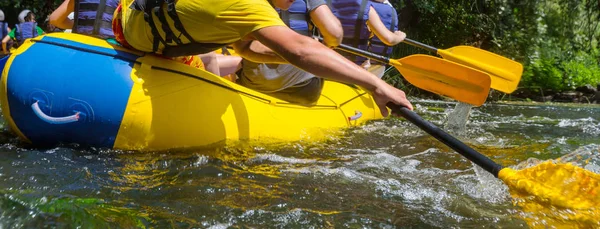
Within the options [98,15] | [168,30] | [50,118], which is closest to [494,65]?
[168,30]

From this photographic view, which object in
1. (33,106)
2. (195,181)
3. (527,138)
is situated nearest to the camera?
(195,181)

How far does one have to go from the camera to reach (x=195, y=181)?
264 centimetres

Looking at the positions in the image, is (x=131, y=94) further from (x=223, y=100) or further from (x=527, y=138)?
→ (x=527, y=138)

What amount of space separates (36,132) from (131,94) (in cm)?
51

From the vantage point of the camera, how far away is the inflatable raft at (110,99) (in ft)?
9.69

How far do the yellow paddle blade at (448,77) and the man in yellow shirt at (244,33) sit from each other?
696 mm

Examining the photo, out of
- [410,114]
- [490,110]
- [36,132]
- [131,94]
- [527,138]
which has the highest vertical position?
[410,114]

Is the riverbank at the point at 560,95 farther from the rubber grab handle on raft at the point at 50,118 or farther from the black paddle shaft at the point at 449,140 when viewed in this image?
the rubber grab handle on raft at the point at 50,118

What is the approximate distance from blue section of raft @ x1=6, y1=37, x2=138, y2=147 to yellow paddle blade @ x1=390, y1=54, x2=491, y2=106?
4.98ft

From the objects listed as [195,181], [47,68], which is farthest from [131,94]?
[195,181]

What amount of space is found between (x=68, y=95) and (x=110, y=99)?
0.63 feet

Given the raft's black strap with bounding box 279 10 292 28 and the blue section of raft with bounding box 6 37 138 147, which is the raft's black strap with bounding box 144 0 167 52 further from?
the raft's black strap with bounding box 279 10 292 28

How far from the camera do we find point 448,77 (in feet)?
10.9

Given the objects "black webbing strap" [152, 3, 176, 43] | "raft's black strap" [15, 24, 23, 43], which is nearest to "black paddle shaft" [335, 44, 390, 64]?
"black webbing strap" [152, 3, 176, 43]
